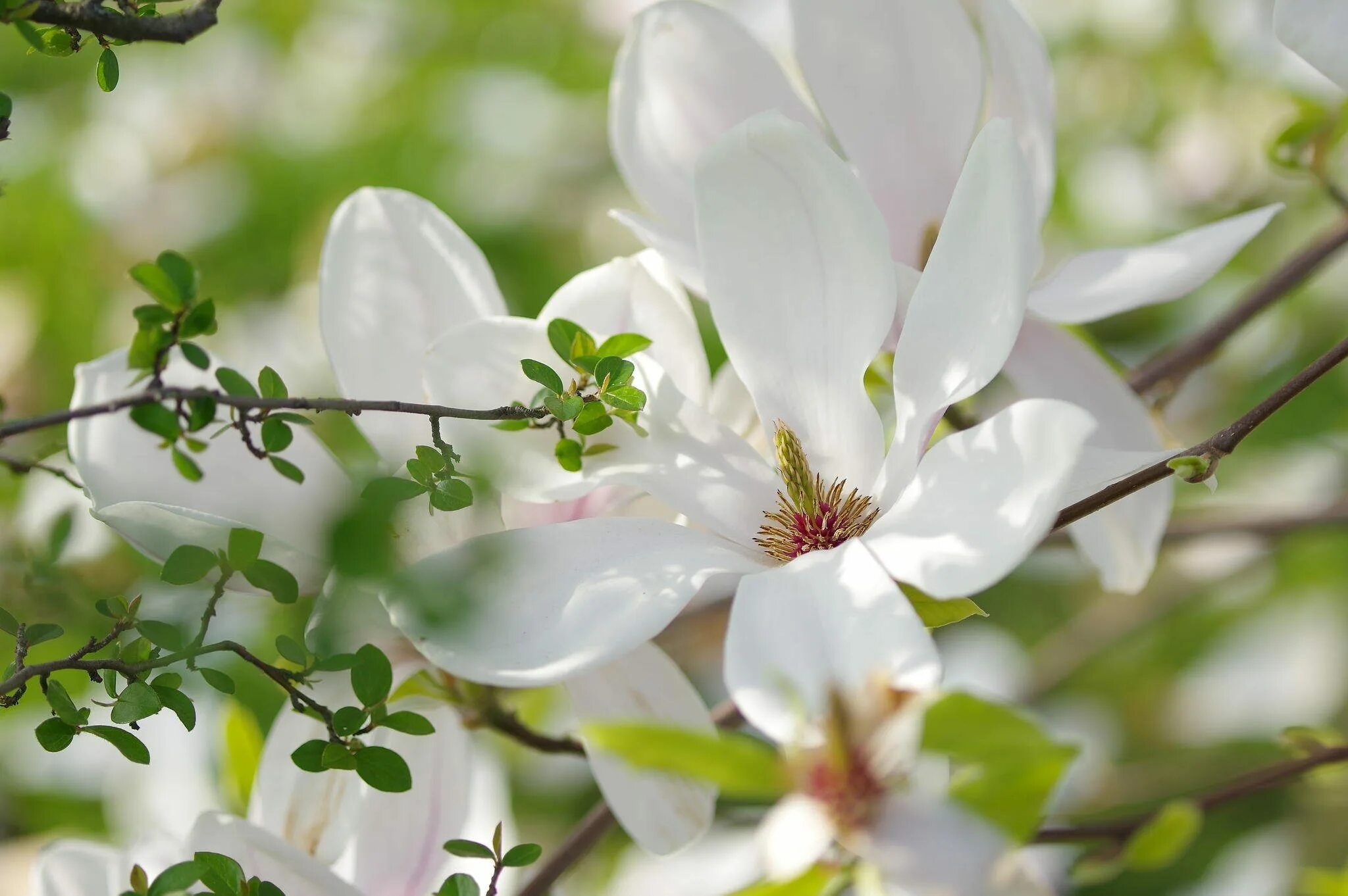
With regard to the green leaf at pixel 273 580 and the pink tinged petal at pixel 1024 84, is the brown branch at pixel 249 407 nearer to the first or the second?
the green leaf at pixel 273 580

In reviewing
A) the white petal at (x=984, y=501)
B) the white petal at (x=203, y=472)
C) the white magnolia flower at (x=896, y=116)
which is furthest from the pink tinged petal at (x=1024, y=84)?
the white petal at (x=203, y=472)

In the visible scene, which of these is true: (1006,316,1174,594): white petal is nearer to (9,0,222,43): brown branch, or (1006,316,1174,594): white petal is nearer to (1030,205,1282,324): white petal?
(1030,205,1282,324): white petal

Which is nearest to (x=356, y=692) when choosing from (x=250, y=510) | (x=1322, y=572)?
(x=250, y=510)

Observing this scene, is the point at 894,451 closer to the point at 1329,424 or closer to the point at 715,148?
the point at 715,148

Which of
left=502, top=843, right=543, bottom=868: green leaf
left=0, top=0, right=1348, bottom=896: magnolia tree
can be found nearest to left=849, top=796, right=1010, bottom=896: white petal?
left=0, top=0, right=1348, bottom=896: magnolia tree

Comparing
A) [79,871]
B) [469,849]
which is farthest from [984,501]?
[79,871]

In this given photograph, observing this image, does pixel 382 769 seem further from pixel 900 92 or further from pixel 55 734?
pixel 900 92
